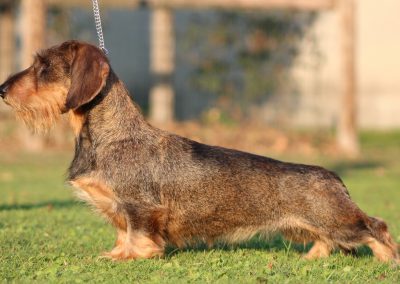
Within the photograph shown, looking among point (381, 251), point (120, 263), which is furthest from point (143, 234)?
point (381, 251)

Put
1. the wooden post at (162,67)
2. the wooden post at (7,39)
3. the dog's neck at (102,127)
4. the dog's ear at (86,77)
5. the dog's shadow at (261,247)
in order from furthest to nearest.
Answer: the wooden post at (7,39), the wooden post at (162,67), the dog's shadow at (261,247), the dog's neck at (102,127), the dog's ear at (86,77)

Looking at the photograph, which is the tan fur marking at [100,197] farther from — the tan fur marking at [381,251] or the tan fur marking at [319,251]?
the tan fur marking at [381,251]

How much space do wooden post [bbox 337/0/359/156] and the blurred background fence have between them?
0.02 metres

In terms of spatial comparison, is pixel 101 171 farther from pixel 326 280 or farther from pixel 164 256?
pixel 326 280

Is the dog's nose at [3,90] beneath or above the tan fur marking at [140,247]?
above

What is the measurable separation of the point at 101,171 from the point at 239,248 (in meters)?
1.80

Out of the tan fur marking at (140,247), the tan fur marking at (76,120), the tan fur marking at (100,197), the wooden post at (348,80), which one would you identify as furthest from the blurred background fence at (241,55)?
the tan fur marking at (140,247)

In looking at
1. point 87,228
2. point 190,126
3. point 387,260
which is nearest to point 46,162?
point 190,126

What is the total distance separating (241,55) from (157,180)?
16.3m

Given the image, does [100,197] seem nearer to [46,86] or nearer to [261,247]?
[46,86]

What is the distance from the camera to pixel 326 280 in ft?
21.5

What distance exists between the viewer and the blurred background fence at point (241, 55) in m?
19.2

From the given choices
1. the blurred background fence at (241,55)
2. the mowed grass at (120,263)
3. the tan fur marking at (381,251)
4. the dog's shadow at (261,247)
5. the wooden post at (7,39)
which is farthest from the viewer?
the wooden post at (7,39)

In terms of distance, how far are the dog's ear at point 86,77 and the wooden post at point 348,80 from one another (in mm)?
13010
